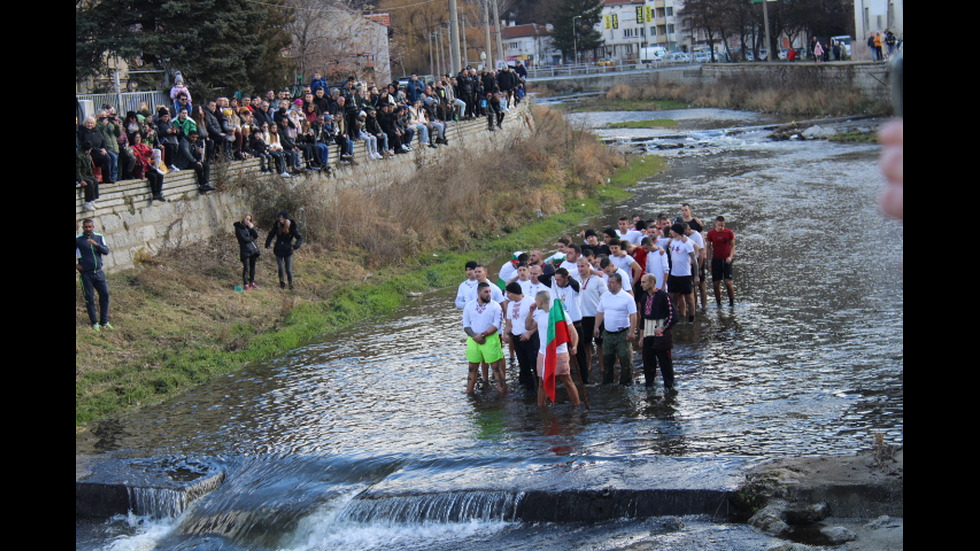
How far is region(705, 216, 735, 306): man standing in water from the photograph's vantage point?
57.2 feet

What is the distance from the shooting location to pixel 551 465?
1074 cm

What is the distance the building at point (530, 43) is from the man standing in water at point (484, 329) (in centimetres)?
13007

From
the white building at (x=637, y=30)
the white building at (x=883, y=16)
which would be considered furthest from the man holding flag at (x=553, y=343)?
the white building at (x=637, y=30)

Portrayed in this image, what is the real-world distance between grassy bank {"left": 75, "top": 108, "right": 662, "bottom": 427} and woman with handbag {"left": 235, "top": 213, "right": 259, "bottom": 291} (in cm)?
38

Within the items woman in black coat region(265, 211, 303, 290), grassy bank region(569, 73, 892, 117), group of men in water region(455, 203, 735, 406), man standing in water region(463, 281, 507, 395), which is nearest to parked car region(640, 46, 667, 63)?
grassy bank region(569, 73, 892, 117)

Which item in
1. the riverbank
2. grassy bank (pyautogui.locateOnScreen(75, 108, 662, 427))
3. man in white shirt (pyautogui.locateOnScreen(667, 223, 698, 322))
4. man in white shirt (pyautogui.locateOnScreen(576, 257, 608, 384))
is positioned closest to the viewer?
man in white shirt (pyautogui.locateOnScreen(576, 257, 608, 384))

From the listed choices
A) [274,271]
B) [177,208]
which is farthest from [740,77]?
[177,208]

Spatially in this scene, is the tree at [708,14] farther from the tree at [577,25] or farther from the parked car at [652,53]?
the tree at [577,25]

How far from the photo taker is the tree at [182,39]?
28.2 m

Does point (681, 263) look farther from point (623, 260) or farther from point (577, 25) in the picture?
point (577, 25)

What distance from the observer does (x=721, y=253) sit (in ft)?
58.0

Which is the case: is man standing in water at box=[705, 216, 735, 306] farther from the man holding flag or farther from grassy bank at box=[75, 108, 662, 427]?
A: grassy bank at box=[75, 108, 662, 427]
